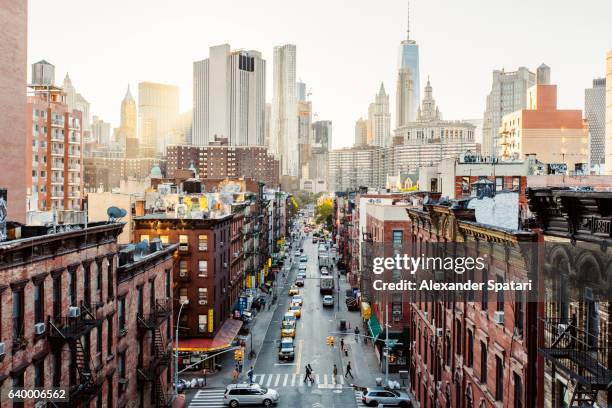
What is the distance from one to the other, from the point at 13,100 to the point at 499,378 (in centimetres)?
5683

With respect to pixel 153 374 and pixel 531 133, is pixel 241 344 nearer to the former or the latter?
pixel 153 374

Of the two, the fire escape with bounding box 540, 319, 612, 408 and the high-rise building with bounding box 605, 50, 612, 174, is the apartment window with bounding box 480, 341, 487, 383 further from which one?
the high-rise building with bounding box 605, 50, 612, 174

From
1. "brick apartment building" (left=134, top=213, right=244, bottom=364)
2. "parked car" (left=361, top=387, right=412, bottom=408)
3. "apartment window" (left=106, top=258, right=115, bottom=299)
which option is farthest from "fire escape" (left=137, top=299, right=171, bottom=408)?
"brick apartment building" (left=134, top=213, right=244, bottom=364)

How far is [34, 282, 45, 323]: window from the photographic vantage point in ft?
78.0

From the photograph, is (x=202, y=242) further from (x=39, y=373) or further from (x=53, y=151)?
(x=53, y=151)

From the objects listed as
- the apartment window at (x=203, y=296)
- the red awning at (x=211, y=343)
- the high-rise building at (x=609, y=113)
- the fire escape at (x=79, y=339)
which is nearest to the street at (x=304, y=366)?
the red awning at (x=211, y=343)

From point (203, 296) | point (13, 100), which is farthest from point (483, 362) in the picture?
point (13, 100)

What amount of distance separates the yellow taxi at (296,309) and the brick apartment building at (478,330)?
119 feet

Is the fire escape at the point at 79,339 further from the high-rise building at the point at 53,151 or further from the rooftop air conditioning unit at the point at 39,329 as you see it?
the high-rise building at the point at 53,151

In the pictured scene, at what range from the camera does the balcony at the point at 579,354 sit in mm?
15711

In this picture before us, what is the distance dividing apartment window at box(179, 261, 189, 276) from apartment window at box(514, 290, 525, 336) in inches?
1612

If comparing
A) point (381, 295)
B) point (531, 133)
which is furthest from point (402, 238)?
point (531, 133)

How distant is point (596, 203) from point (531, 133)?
112m

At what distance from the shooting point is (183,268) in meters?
59.4
